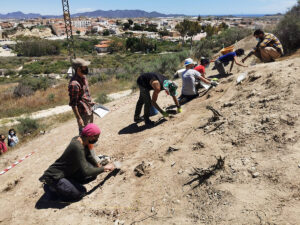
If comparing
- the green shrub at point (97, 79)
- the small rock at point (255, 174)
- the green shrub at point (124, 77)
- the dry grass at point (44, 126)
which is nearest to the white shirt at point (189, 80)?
the small rock at point (255, 174)

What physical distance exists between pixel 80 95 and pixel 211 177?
2737 mm

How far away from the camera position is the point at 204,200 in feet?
9.71

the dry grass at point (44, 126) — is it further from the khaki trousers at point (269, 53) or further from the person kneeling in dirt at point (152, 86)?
the khaki trousers at point (269, 53)

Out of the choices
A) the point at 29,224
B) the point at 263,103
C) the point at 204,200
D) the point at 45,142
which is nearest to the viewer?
the point at 204,200

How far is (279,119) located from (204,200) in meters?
1.72

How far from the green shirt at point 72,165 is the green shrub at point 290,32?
10.2m

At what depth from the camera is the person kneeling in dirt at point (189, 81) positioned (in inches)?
250

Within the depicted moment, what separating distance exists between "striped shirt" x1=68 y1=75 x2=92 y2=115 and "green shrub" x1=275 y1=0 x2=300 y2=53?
366 inches

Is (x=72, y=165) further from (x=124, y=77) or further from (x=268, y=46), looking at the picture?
(x=124, y=77)

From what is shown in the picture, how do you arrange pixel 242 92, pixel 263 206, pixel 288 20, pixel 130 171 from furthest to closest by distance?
pixel 288 20
pixel 242 92
pixel 130 171
pixel 263 206

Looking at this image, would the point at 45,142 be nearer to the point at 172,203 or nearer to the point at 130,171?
the point at 130,171

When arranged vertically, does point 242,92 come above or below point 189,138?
above

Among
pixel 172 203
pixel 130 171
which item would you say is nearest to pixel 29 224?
pixel 130 171

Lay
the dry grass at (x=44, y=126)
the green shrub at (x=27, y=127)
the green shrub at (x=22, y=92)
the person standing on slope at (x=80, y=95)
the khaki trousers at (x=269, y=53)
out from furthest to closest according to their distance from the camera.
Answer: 1. the green shrub at (x=22, y=92)
2. the green shrub at (x=27, y=127)
3. the dry grass at (x=44, y=126)
4. the khaki trousers at (x=269, y=53)
5. the person standing on slope at (x=80, y=95)
